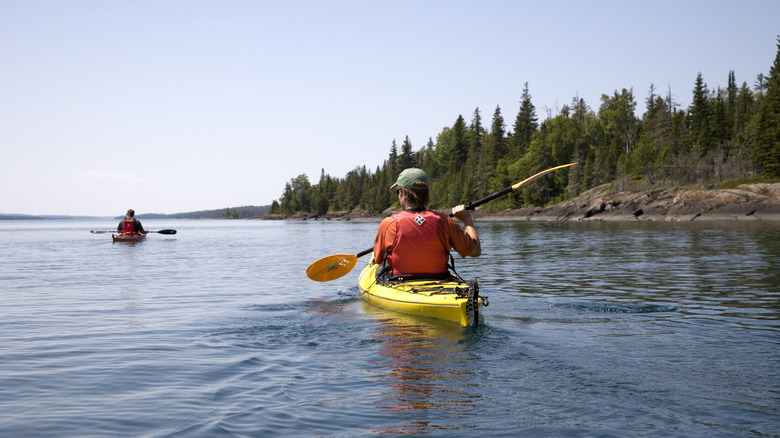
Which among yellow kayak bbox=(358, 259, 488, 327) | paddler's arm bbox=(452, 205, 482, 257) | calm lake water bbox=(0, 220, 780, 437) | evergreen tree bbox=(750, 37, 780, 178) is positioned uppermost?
evergreen tree bbox=(750, 37, 780, 178)

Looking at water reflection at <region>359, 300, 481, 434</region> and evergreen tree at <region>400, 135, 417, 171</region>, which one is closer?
water reflection at <region>359, 300, 481, 434</region>

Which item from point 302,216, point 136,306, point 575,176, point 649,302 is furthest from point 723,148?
point 302,216

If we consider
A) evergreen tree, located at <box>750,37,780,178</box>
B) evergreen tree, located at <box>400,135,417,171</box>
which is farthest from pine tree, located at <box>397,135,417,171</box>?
evergreen tree, located at <box>750,37,780,178</box>

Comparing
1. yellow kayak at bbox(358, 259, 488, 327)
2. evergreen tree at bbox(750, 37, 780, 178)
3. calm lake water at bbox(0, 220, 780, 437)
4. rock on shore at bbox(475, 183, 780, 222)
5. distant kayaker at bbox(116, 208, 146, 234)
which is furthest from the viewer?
evergreen tree at bbox(750, 37, 780, 178)

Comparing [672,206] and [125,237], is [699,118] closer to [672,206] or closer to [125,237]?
[672,206]

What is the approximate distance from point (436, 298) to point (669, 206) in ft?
213

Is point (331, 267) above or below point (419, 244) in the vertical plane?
below

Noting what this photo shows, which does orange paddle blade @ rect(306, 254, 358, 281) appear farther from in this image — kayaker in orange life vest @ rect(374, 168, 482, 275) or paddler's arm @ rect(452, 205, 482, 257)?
paddler's arm @ rect(452, 205, 482, 257)

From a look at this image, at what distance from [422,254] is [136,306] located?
635cm

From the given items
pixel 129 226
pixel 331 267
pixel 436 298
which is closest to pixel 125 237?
pixel 129 226

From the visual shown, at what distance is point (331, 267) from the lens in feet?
45.2

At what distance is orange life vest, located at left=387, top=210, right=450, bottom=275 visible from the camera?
8.58 metres

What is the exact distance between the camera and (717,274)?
15.3 meters

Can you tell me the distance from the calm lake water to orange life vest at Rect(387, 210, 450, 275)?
885 millimetres
